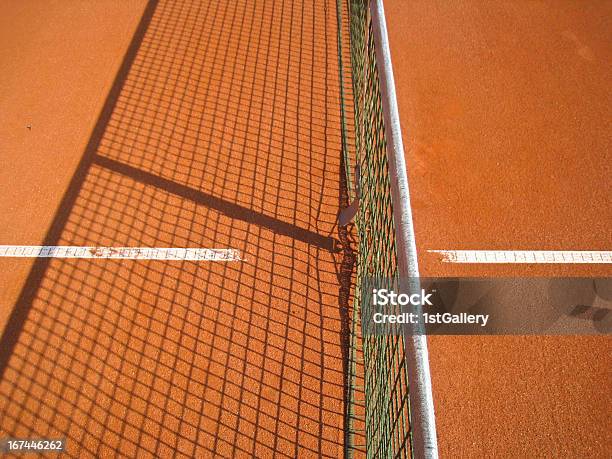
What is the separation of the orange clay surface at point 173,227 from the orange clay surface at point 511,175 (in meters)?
1.01

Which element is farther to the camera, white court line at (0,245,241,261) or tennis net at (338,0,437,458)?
white court line at (0,245,241,261)

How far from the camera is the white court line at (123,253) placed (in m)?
4.59

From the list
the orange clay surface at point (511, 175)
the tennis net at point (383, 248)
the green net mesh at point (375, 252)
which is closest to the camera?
the tennis net at point (383, 248)

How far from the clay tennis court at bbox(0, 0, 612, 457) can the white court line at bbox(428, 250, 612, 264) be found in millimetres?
89

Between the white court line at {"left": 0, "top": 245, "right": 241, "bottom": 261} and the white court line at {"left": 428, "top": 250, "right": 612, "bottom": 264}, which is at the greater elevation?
the white court line at {"left": 428, "top": 250, "right": 612, "bottom": 264}

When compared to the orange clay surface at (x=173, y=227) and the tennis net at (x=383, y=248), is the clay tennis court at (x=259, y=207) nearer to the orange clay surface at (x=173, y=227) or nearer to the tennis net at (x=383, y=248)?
the orange clay surface at (x=173, y=227)

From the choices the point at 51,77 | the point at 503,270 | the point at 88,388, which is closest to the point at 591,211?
the point at 503,270

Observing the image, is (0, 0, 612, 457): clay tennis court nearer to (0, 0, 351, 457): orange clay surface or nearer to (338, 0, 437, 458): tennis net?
(0, 0, 351, 457): orange clay surface

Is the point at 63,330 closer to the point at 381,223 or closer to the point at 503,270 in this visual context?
the point at 381,223

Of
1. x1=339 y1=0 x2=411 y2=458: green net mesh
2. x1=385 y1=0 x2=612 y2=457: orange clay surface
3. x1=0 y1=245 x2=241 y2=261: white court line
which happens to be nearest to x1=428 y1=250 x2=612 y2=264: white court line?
x1=385 y1=0 x2=612 y2=457: orange clay surface

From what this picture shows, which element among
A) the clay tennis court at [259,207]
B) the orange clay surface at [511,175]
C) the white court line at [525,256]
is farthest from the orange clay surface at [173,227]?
the white court line at [525,256]

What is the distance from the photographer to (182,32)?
22.6 feet

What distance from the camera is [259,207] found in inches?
194

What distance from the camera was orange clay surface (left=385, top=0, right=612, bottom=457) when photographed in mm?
3785
